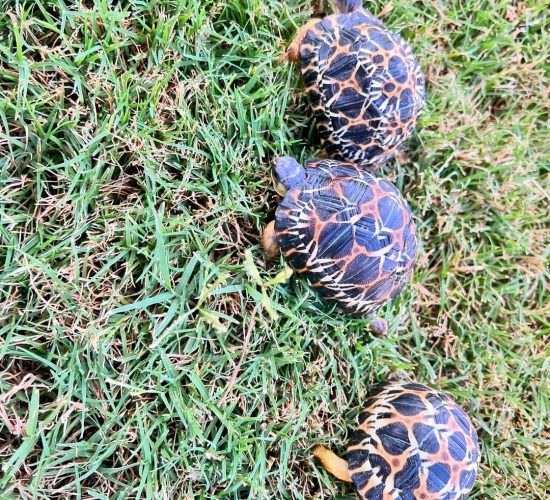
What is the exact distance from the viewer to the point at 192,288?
6.35 ft

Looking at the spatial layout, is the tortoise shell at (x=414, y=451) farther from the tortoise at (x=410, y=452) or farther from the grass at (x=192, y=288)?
the grass at (x=192, y=288)

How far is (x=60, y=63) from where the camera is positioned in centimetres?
184

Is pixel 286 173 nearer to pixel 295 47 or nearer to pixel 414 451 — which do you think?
pixel 295 47

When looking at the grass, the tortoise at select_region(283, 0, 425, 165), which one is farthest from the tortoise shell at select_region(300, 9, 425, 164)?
the grass

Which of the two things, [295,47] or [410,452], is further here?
[295,47]

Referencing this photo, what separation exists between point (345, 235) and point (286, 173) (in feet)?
1.04

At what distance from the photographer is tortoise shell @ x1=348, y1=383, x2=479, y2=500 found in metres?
1.93

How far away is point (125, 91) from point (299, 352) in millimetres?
1150

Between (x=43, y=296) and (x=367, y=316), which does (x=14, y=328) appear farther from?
(x=367, y=316)

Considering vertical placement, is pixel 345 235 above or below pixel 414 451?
above

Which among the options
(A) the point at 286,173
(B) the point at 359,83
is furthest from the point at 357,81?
(A) the point at 286,173

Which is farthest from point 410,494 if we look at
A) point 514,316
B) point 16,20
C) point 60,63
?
point 16,20

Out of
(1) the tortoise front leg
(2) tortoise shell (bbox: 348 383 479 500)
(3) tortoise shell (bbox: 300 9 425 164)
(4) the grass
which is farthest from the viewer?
(1) the tortoise front leg

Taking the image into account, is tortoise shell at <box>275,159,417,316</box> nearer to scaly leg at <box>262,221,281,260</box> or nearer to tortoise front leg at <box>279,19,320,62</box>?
A: scaly leg at <box>262,221,281,260</box>
